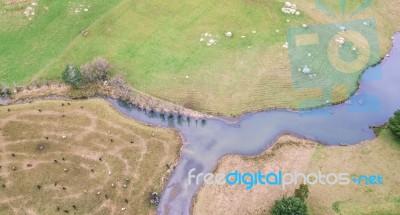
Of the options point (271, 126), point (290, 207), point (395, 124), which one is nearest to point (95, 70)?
point (271, 126)

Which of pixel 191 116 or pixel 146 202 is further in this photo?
pixel 191 116

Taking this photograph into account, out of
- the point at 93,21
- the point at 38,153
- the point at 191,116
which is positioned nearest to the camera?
the point at 38,153

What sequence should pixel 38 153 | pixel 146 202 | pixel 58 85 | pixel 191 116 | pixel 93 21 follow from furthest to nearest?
pixel 93 21
pixel 58 85
pixel 191 116
pixel 38 153
pixel 146 202

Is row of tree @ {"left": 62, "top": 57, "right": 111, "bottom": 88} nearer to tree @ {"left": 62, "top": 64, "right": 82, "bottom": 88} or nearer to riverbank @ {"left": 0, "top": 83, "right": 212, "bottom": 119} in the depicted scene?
tree @ {"left": 62, "top": 64, "right": 82, "bottom": 88}

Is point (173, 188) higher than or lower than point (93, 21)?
lower

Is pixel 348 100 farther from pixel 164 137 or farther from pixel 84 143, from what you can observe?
pixel 84 143

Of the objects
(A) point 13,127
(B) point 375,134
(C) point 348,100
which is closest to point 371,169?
(B) point 375,134

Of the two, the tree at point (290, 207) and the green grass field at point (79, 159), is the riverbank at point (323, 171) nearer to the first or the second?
the tree at point (290, 207)
